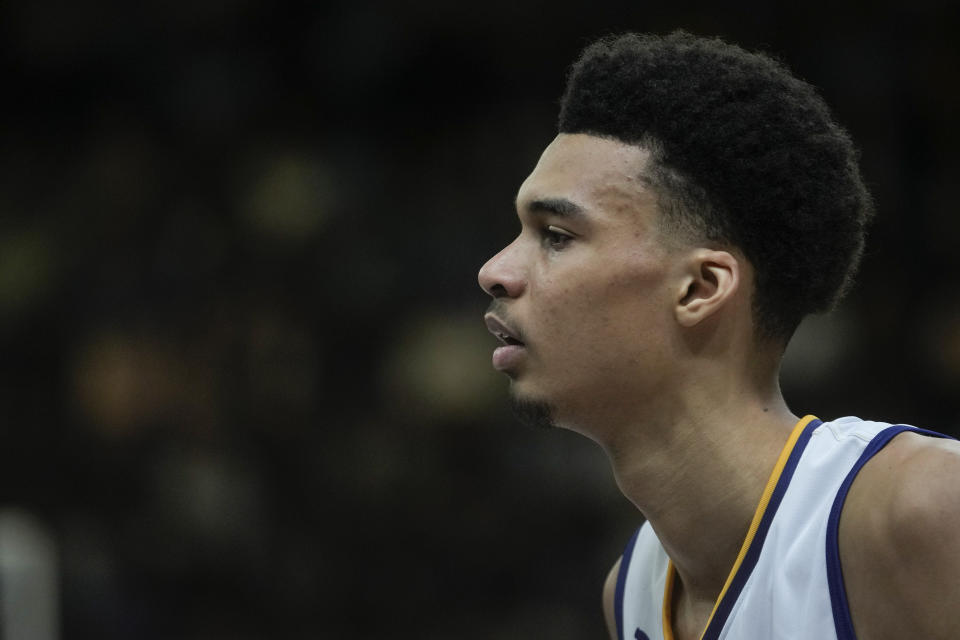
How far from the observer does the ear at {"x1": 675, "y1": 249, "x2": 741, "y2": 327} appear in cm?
188

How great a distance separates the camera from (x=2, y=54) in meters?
4.79

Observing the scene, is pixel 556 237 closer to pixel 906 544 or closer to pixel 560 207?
pixel 560 207

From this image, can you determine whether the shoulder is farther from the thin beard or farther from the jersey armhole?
the thin beard

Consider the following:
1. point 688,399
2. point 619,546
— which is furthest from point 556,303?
point 619,546

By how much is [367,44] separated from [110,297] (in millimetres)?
1438

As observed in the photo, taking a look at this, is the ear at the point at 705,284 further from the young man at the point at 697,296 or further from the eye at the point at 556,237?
the eye at the point at 556,237

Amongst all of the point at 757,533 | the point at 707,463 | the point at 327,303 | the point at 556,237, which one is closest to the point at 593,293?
the point at 556,237

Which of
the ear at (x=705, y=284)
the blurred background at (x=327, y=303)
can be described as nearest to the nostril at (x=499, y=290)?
the ear at (x=705, y=284)

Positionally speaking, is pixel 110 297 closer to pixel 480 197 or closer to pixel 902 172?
pixel 480 197

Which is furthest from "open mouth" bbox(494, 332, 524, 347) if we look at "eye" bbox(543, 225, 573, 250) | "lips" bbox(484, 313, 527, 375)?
"eye" bbox(543, 225, 573, 250)

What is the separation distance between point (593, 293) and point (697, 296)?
0.16 m

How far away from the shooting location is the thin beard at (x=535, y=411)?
76.8 inches

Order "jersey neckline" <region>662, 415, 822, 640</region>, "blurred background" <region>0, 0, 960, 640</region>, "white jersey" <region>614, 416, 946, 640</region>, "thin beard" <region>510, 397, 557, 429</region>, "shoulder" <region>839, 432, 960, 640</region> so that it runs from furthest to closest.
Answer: "blurred background" <region>0, 0, 960, 640</region> < "thin beard" <region>510, 397, 557, 429</region> < "jersey neckline" <region>662, 415, 822, 640</region> < "white jersey" <region>614, 416, 946, 640</region> < "shoulder" <region>839, 432, 960, 640</region>

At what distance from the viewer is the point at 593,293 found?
74.9 inches
